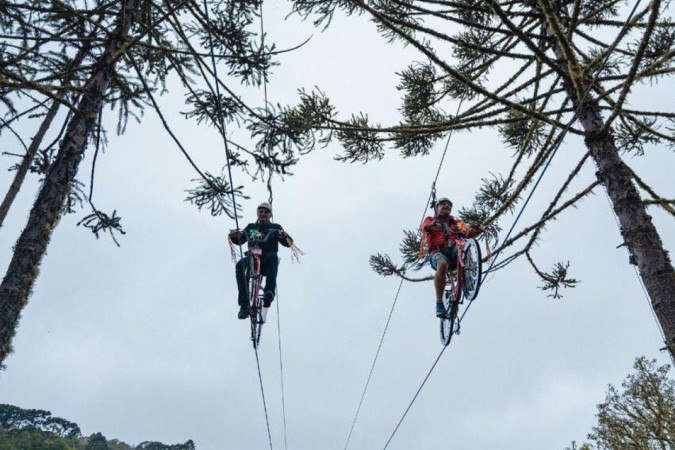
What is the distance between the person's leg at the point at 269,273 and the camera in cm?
702

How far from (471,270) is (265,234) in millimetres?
3024

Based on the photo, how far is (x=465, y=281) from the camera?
5.86 meters

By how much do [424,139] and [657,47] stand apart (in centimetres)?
351

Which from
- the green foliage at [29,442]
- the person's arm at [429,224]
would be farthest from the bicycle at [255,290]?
the green foliage at [29,442]

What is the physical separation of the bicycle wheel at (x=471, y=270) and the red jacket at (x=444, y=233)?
1.63 ft

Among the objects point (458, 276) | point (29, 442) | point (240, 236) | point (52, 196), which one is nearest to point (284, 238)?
point (240, 236)

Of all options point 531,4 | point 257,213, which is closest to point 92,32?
point 257,213

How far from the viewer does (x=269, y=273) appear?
23.4 ft

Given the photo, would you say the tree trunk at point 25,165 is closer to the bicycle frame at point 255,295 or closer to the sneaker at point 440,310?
the bicycle frame at point 255,295

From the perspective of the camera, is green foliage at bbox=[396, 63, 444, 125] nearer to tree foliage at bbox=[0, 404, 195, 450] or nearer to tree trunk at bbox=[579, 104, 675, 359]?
tree trunk at bbox=[579, 104, 675, 359]

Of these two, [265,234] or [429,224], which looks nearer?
[429,224]

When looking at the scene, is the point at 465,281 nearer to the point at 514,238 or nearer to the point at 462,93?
the point at 514,238

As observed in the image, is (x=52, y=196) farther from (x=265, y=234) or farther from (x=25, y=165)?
(x=265, y=234)

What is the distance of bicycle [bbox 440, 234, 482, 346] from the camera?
548 centimetres
